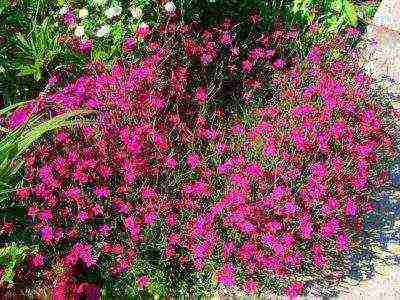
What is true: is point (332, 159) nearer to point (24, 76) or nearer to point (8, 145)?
point (8, 145)

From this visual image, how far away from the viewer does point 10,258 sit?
3.24 m

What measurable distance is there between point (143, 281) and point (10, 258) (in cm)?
70

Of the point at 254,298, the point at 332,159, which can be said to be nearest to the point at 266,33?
the point at 332,159

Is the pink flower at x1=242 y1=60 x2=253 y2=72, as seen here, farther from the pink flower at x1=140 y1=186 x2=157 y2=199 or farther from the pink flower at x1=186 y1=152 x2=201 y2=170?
the pink flower at x1=140 y1=186 x2=157 y2=199

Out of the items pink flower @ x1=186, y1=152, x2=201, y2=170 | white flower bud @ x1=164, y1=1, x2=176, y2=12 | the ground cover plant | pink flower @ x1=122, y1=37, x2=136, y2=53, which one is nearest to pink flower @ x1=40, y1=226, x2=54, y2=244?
the ground cover plant

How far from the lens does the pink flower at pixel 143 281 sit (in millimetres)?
3299

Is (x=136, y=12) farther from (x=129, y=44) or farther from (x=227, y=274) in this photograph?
(x=227, y=274)

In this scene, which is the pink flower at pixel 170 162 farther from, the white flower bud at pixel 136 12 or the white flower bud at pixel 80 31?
the white flower bud at pixel 80 31

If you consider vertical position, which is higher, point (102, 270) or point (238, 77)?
point (238, 77)

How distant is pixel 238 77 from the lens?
4.27m

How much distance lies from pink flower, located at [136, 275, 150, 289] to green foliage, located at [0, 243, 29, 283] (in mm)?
610

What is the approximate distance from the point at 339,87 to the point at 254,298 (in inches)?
51.7

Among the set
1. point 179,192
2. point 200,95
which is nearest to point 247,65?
point 200,95

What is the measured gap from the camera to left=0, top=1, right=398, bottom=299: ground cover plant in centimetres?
324
